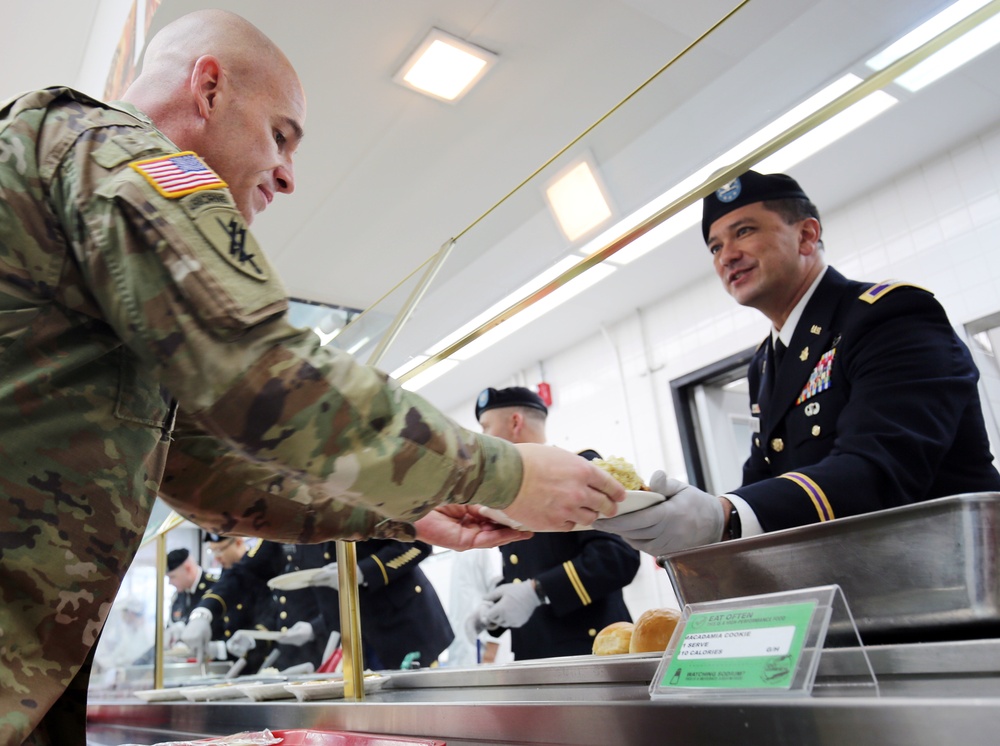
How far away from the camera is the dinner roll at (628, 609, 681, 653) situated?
1.19m

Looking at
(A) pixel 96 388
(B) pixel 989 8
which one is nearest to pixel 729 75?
(B) pixel 989 8

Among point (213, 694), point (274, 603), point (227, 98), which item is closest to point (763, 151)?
point (227, 98)

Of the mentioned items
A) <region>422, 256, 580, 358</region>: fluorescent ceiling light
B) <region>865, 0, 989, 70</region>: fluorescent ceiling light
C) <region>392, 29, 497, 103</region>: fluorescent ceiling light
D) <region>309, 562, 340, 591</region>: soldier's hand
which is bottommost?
<region>309, 562, 340, 591</region>: soldier's hand

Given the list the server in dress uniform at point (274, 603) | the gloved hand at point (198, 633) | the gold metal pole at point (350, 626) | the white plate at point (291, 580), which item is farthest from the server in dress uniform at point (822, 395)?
the gloved hand at point (198, 633)

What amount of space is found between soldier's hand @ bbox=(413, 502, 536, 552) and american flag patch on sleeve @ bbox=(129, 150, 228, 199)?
71cm

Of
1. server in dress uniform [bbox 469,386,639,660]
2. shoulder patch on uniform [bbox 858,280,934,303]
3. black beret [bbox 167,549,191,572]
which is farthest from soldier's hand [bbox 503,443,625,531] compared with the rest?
black beret [bbox 167,549,191,572]

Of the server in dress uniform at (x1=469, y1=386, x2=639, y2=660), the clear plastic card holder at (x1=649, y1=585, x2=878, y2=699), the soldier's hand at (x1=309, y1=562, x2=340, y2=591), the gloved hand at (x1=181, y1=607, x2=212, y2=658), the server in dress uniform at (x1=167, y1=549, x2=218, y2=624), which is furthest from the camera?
the server in dress uniform at (x1=167, y1=549, x2=218, y2=624)

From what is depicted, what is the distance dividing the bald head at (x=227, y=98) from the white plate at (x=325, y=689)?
864 millimetres

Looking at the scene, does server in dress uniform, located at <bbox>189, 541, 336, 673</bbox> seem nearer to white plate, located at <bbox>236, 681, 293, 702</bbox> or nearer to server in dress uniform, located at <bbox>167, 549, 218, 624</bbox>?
server in dress uniform, located at <bbox>167, 549, 218, 624</bbox>

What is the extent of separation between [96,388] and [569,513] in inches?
22.5

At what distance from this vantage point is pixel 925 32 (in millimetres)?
869

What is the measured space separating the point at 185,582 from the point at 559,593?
13.9 feet

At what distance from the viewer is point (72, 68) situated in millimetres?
3857

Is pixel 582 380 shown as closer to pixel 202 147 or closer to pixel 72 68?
pixel 72 68
